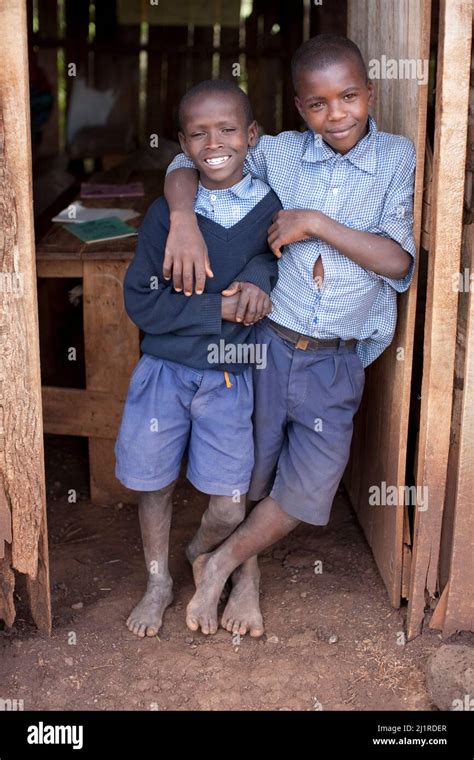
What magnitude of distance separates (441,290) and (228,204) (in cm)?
68

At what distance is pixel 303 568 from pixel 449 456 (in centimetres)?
82

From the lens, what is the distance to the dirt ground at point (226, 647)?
2.88m

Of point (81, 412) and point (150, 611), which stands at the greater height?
point (81, 412)

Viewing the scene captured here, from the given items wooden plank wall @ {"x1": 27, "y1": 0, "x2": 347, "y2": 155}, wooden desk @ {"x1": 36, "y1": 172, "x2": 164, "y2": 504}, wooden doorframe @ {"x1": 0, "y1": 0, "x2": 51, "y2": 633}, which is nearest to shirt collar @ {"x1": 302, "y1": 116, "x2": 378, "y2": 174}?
wooden doorframe @ {"x1": 0, "y1": 0, "x2": 51, "y2": 633}

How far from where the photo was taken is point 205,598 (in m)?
3.17

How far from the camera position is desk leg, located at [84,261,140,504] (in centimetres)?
383

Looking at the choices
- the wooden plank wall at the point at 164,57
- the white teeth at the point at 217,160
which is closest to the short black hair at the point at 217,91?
the white teeth at the point at 217,160

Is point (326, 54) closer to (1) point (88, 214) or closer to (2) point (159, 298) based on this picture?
(2) point (159, 298)

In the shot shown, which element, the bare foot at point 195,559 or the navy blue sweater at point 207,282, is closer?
the navy blue sweater at point 207,282

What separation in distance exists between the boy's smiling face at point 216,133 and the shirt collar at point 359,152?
199 millimetres

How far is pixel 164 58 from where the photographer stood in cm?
723

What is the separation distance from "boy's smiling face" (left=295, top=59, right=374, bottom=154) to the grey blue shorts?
63cm

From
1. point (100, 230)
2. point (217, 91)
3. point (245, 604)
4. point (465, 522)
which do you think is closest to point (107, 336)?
point (100, 230)

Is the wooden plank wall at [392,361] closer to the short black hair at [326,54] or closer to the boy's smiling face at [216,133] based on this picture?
the short black hair at [326,54]
